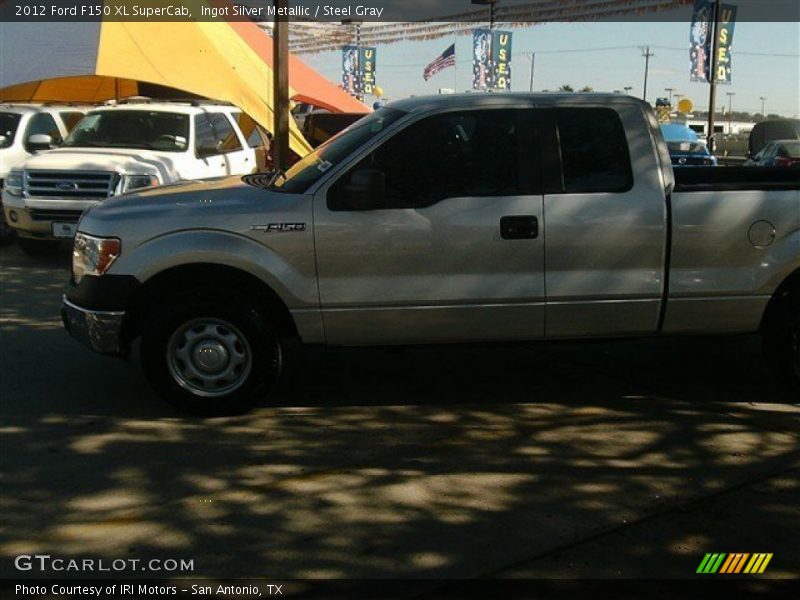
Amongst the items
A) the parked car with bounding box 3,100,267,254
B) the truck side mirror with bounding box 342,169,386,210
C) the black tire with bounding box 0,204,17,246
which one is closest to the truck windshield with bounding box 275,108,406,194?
the truck side mirror with bounding box 342,169,386,210

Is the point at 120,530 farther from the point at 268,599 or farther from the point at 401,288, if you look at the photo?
the point at 401,288

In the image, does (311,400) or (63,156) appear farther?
(63,156)

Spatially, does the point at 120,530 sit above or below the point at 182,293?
below

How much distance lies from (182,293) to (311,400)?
116 centimetres

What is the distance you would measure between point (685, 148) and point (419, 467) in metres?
19.4

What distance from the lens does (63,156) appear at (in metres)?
11.2

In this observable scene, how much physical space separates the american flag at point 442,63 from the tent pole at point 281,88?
18562 mm

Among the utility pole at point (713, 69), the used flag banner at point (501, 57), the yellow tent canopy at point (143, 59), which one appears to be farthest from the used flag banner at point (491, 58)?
the yellow tent canopy at point (143, 59)

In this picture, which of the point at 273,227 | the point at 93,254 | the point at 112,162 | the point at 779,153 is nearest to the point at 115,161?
the point at 112,162

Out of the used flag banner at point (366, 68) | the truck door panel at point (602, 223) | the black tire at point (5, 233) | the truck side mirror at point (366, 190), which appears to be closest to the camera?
the truck side mirror at point (366, 190)

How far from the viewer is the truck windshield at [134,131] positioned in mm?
11820

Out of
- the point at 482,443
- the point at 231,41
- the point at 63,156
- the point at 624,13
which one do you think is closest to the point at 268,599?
the point at 482,443

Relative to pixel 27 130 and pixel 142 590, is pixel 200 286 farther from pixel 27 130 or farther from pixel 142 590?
pixel 27 130

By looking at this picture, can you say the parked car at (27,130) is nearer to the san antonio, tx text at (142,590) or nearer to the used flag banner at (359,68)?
the san antonio, tx text at (142,590)
